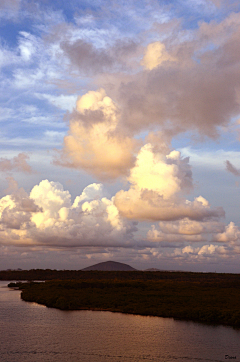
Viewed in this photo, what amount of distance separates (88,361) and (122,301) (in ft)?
171

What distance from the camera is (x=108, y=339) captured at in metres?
58.1

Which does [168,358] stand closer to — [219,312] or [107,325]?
[107,325]

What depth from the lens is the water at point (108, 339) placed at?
48.2 metres

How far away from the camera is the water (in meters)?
48.2

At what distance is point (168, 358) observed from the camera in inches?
1869

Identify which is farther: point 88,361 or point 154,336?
point 154,336

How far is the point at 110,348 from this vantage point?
52.2 m

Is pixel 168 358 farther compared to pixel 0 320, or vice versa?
pixel 0 320

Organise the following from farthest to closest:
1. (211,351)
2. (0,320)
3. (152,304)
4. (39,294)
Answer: (39,294) < (152,304) < (0,320) < (211,351)

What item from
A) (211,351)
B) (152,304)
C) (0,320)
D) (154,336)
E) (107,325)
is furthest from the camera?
(152,304)

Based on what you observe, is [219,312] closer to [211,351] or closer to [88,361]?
[211,351]

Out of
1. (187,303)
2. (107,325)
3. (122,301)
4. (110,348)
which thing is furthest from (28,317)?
(187,303)

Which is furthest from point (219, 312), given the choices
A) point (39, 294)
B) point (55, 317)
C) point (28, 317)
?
point (39, 294)

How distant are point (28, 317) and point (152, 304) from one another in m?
31.6
